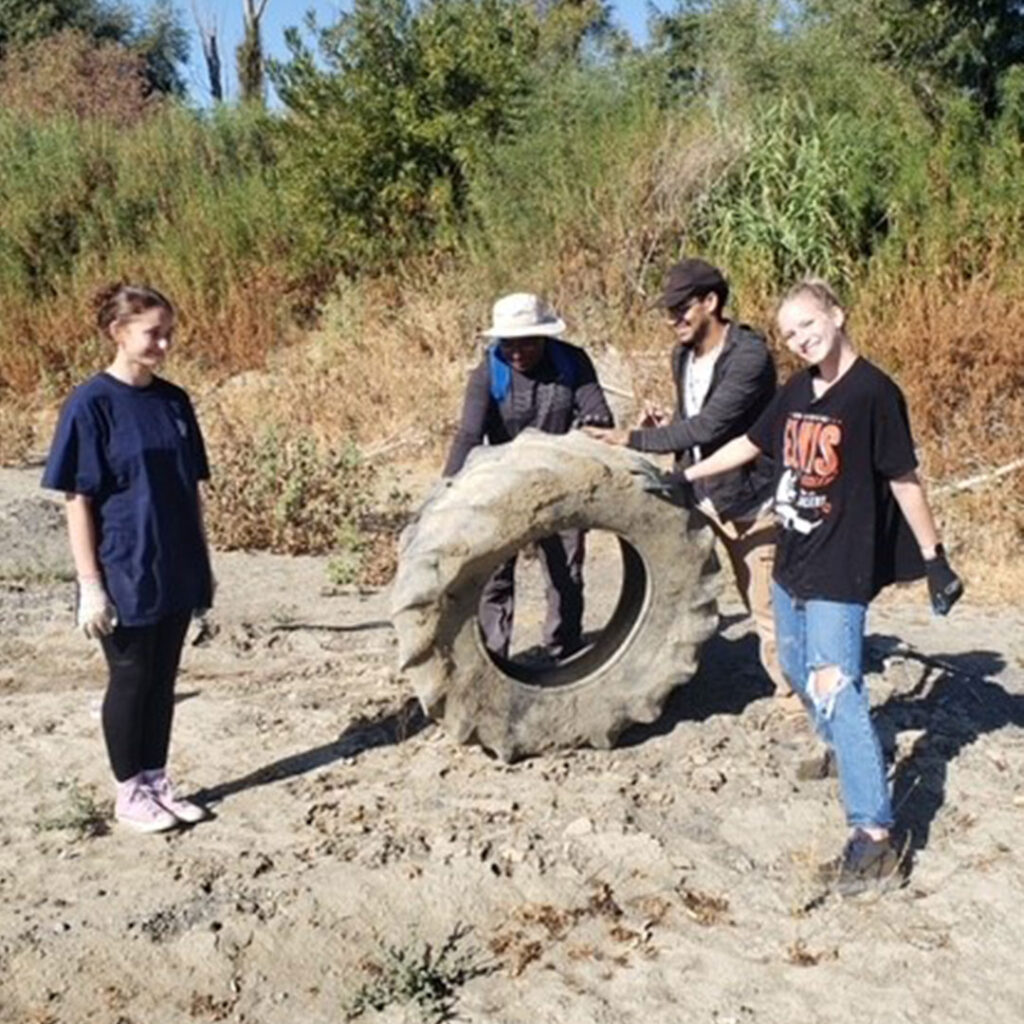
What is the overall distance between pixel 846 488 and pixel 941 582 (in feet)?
1.25

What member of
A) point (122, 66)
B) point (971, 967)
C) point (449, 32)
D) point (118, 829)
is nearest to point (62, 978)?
point (118, 829)

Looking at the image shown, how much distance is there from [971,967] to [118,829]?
262 cm

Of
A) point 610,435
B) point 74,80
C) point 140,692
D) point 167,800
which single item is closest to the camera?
point 140,692

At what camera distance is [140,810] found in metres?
4.64

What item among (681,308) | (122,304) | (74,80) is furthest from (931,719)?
(74,80)

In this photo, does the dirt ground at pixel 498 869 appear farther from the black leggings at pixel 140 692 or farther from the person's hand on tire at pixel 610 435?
the person's hand on tire at pixel 610 435

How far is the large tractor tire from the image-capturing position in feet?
15.8

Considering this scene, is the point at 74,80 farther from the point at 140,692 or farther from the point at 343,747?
the point at 140,692

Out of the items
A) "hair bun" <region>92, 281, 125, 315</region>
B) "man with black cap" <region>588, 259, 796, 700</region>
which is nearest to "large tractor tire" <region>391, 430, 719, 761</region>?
"man with black cap" <region>588, 259, 796, 700</region>

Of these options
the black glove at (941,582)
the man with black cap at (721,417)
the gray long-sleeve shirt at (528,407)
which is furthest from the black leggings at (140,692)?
the black glove at (941,582)

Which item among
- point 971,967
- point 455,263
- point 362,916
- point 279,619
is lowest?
point 971,967

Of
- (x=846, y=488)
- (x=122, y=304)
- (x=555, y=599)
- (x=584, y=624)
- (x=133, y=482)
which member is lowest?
(x=584, y=624)

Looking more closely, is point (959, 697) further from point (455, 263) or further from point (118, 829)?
point (455, 263)

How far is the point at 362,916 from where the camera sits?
165 inches
